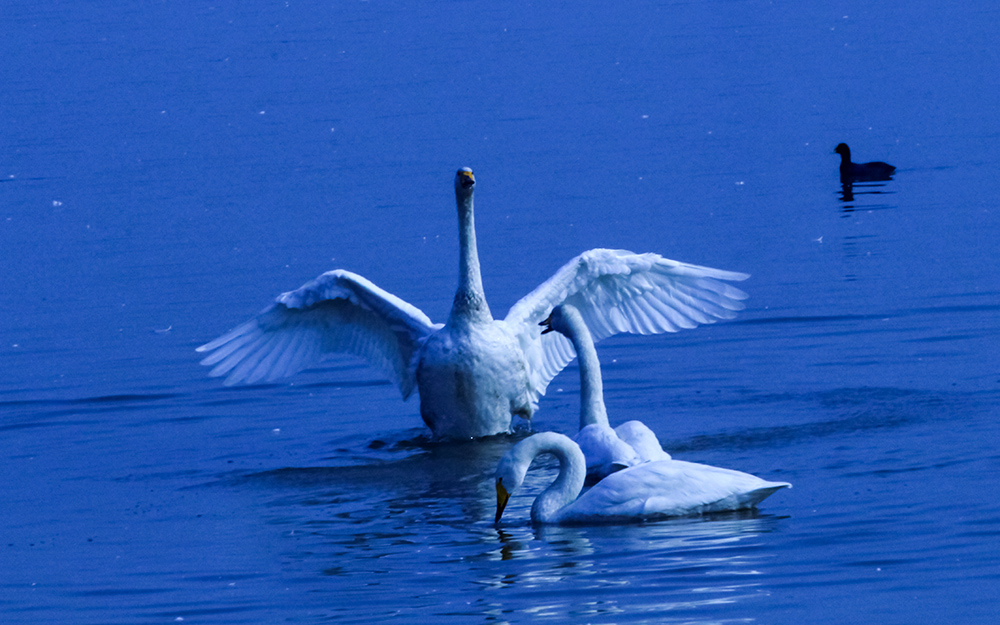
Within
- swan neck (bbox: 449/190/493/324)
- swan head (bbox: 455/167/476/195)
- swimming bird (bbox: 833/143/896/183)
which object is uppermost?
swimming bird (bbox: 833/143/896/183)

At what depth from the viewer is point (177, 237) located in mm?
20844

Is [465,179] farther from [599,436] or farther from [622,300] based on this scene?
[599,436]

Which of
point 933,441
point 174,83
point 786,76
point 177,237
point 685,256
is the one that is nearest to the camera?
point 933,441

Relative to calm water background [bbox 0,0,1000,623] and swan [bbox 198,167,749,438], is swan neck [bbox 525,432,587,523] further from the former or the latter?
swan [bbox 198,167,749,438]

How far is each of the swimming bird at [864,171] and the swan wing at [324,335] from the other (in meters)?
11.9

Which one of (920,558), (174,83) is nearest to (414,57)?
(174,83)

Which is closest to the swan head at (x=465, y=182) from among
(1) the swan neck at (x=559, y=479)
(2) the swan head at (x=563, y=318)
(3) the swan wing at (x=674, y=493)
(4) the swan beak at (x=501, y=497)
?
(2) the swan head at (x=563, y=318)

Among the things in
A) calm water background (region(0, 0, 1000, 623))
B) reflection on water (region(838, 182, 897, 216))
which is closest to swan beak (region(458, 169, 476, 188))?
calm water background (region(0, 0, 1000, 623))

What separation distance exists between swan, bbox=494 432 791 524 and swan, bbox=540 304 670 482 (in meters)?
0.57

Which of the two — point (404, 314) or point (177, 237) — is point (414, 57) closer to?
point (177, 237)

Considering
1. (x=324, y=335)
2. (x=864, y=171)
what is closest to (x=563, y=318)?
(x=324, y=335)

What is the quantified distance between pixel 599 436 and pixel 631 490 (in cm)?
110

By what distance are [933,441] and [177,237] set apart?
12016 mm

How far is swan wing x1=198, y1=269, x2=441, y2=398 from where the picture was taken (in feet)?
42.7
